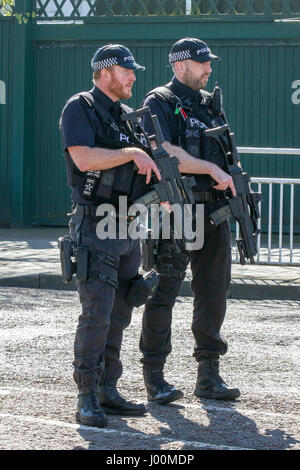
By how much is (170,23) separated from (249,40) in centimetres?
110

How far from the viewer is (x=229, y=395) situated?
5656 millimetres

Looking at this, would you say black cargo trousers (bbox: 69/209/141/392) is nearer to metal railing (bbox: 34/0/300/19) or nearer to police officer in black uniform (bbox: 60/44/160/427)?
police officer in black uniform (bbox: 60/44/160/427)

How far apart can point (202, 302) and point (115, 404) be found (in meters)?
0.87

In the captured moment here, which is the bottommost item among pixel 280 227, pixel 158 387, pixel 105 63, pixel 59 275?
pixel 158 387

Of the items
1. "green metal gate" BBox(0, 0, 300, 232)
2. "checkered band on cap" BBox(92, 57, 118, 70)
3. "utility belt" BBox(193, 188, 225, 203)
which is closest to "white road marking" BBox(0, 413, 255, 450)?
"utility belt" BBox(193, 188, 225, 203)

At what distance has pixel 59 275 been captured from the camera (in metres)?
10.1

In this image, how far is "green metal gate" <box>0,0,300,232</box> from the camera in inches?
538

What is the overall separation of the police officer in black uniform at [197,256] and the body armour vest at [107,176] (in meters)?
0.43

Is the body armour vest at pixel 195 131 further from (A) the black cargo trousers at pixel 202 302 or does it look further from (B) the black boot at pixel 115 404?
(B) the black boot at pixel 115 404

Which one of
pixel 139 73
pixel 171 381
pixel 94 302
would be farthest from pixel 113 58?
pixel 139 73

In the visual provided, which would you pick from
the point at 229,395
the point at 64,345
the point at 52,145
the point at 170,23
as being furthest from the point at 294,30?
the point at 229,395

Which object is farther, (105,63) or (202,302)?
(202,302)

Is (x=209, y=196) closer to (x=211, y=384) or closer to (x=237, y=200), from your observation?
(x=237, y=200)

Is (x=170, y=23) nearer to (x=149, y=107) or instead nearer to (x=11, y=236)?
(x=11, y=236)
